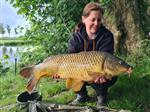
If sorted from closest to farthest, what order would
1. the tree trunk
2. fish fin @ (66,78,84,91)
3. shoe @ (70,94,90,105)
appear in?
fish fin @ (66,78,84,91) → shoe @ (70,94,90,105) → the tree trunk

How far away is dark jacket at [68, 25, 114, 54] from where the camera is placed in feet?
15.0

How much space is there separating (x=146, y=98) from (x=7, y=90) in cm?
246

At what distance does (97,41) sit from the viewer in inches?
181

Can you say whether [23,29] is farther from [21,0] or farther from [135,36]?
[135,36]

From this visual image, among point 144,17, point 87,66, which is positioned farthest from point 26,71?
point 144,17

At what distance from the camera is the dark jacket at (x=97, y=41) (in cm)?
457

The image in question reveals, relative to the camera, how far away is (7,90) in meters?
6.74

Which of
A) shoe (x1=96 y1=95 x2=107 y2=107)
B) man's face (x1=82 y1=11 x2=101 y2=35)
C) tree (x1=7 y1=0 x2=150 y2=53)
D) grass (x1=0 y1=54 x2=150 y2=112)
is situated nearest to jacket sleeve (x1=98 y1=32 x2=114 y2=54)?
man's face (x1=82 y1=11 x2=101 y2=35)

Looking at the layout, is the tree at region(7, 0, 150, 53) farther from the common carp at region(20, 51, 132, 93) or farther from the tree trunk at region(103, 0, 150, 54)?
the common carp at region(20, 51, 132, 93)

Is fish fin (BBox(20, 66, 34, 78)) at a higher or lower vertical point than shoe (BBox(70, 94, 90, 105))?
higher

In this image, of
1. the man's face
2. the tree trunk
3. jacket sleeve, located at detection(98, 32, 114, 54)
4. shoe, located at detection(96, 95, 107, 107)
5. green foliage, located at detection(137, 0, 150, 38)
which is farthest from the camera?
green foliage, located at detection(137, 0, 150, 38)

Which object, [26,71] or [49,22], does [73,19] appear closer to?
[49,22]

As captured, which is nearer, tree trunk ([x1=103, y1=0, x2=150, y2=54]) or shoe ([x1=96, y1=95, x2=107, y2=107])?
shoe ([x1=96, y1=95, x2=107, y2=107])

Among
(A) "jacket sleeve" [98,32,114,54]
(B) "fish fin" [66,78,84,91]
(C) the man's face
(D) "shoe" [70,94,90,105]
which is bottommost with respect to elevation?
(D) "shoe" [70,94,90,105]
